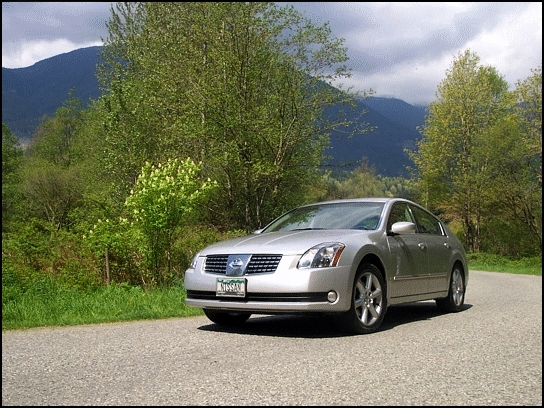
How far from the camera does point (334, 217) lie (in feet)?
28.9

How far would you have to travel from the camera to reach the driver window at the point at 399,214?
875 centimetres

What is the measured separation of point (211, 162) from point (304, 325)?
55.2ft

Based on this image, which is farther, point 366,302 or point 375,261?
point 375,261

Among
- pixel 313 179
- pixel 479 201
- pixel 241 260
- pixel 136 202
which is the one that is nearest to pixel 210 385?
pixel 241 260

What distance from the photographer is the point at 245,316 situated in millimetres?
8586

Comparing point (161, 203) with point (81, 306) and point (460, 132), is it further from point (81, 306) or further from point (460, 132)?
point (460, 132)

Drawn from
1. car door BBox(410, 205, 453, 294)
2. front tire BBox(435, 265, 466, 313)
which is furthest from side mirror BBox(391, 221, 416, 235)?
front tire BBox(435, 265, 466, 313)

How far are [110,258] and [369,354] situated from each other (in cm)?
927

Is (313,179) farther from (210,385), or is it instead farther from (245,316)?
(210,385)

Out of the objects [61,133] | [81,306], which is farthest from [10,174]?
[81,306]

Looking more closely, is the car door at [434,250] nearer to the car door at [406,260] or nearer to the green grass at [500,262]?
the car door at [406,260]

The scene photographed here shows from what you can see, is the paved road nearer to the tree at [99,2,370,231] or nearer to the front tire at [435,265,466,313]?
the front tire at [435,265,466,313]

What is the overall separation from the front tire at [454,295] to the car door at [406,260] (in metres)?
0.98

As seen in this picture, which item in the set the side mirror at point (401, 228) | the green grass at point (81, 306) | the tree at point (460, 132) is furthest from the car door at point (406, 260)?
the tree at point (460, 132)
